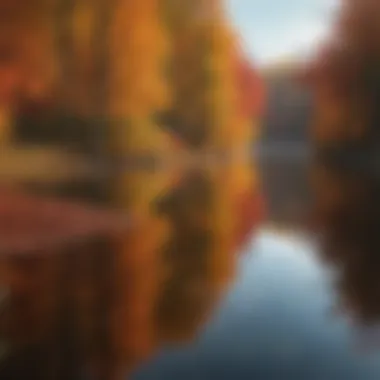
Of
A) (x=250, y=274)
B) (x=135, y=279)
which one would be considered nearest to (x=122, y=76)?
(x=135, y=279)

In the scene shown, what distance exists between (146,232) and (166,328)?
37 cm

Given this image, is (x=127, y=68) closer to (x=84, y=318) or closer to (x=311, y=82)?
(x=311, y=82)

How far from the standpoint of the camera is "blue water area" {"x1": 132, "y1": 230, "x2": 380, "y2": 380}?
2189 millimetres

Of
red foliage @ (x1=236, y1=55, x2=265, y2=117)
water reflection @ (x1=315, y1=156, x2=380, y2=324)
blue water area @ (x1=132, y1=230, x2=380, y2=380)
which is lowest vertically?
blue water area @ (x1=132, y1=230, x2=380, y2=380)

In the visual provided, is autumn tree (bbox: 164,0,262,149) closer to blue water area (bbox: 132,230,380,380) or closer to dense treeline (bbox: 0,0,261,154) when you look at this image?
dense treeline (bbox: 0,0,261,154)

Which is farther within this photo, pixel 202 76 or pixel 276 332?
pixel 202 76

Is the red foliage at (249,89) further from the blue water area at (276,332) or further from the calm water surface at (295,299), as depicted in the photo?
the blue water area at (276,332)

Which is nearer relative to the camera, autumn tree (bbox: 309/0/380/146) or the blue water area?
the blue water area

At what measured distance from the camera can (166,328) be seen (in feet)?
7.63

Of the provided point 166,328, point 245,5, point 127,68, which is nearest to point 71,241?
point 166,328

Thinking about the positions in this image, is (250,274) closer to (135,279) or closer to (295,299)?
(295,299)

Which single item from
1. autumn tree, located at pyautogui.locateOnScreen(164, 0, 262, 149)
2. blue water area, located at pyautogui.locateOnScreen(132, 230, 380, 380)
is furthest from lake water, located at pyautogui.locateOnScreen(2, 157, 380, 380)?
autumn tree, located at pyautogui.locateOnScreen(164, 0, 262, 149)

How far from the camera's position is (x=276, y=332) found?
2.31m

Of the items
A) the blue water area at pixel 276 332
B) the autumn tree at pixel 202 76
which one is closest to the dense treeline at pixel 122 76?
the autumn tree at pixel 202 76
